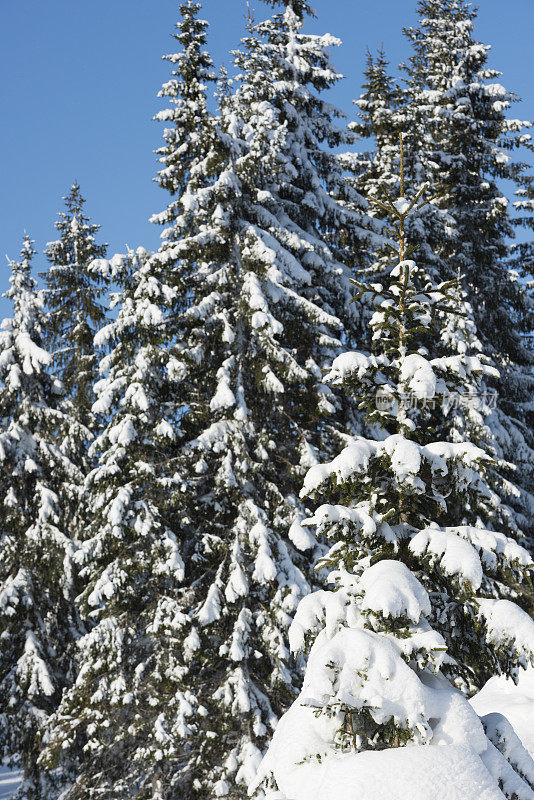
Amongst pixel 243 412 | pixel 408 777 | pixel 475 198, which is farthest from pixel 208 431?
pixel 475 198

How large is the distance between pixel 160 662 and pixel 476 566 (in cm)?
868

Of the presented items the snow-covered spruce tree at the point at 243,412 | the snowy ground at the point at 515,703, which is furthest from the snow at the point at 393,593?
the snow-covered spruce tree at the point at 243,412

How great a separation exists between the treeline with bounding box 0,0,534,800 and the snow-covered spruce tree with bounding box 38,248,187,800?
5 cm

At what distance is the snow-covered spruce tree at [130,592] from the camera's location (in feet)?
39.8

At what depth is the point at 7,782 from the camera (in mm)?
18188

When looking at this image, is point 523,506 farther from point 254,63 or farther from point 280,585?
point 254,63

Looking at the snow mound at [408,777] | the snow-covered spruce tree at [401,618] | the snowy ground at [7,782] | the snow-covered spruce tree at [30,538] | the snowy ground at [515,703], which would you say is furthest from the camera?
the snowy ground at [7,782]

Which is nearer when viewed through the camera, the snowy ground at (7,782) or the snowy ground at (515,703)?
the snowy ground at (515,703)

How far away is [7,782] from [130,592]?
9836mm

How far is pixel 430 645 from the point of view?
203 inches

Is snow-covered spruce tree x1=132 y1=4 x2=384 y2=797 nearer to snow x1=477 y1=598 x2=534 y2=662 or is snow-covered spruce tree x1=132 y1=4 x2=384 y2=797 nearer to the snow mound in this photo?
snow x1=477 y1=598 x2=534 y2=662

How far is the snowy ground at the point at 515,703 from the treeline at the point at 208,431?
10.9 feet

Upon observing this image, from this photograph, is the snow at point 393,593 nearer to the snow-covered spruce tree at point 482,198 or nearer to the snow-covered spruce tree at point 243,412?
the snow-covered spruce tree at point 243,412

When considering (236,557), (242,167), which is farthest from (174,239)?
(236,557)
